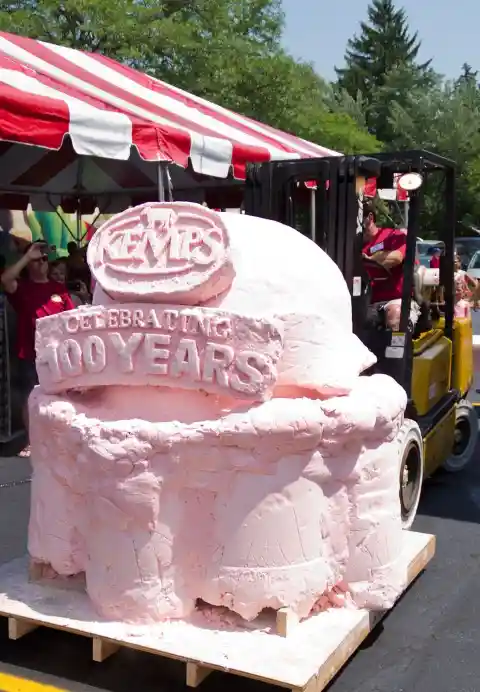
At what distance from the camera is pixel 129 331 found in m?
3.29

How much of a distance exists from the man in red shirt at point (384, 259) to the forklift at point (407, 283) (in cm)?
8

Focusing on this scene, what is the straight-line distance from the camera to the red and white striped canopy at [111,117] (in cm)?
589

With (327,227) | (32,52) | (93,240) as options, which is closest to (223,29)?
(32,52)

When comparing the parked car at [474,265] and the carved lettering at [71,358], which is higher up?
the carved lettering at [71,358]

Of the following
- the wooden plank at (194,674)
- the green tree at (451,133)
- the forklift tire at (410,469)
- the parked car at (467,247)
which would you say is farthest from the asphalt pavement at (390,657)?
the green tree at (451,133)

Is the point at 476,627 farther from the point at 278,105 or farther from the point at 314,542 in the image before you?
the point at 278,105

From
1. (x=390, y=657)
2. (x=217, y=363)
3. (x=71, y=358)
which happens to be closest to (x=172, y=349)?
(x=217, y=363)

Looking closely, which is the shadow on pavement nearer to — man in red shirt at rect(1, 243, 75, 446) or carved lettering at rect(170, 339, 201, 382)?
carved lettering at rect(170, 339, 201, 382)

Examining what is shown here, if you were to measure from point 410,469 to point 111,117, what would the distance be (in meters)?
3.57

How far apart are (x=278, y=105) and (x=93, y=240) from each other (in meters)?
19.8

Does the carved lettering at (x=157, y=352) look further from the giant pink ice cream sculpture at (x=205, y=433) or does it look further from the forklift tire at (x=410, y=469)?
the forklift tire at (x=410, y=469)

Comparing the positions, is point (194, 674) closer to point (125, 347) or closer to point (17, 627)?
point (17, 627)

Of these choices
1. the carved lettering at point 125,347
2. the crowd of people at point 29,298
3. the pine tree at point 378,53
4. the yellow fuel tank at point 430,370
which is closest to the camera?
the carved lettering at point 125,347

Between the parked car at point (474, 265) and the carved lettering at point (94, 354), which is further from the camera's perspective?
the parked car at point (474, 265)
